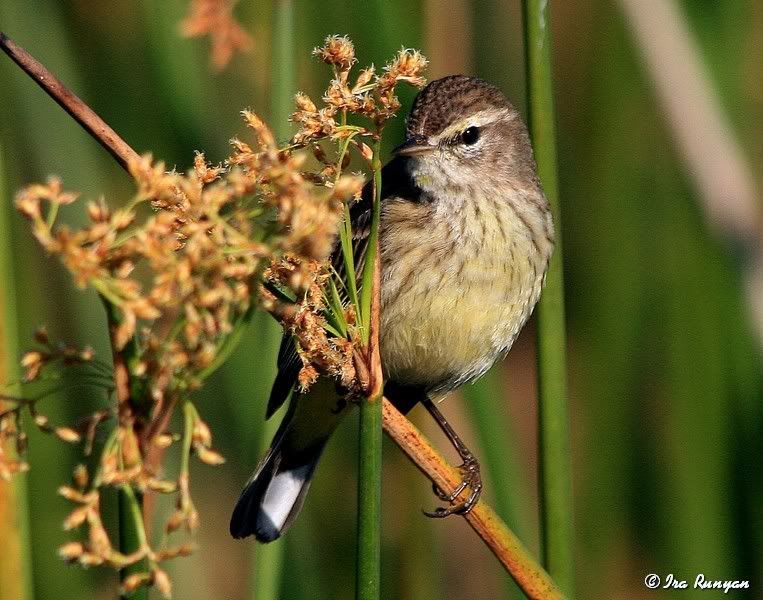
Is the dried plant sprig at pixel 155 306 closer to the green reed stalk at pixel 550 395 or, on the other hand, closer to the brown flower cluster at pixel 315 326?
the brown flower cluster at pixel 315 326

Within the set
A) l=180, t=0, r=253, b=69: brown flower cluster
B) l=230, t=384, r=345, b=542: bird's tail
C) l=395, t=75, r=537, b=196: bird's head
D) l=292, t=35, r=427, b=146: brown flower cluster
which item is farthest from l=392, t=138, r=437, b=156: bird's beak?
l=292, t=35, r=427, b=146: brown flower cluster

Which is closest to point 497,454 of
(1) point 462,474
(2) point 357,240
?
(1) point 462,474

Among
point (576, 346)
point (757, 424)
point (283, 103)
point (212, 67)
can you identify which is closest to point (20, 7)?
point (212, 67)

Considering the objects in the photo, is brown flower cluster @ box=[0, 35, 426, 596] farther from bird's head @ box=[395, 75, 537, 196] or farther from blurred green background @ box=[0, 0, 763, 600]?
bird's head @ box=[395, 75, 537, 196]

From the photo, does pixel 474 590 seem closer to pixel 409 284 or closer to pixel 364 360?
pixel 409 284

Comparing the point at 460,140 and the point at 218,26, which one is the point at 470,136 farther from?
the point at 218,26

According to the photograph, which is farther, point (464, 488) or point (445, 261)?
point (445, 261)

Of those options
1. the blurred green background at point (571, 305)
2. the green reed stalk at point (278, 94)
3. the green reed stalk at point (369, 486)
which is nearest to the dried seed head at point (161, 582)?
the green reed stalk at point (369, 486)
